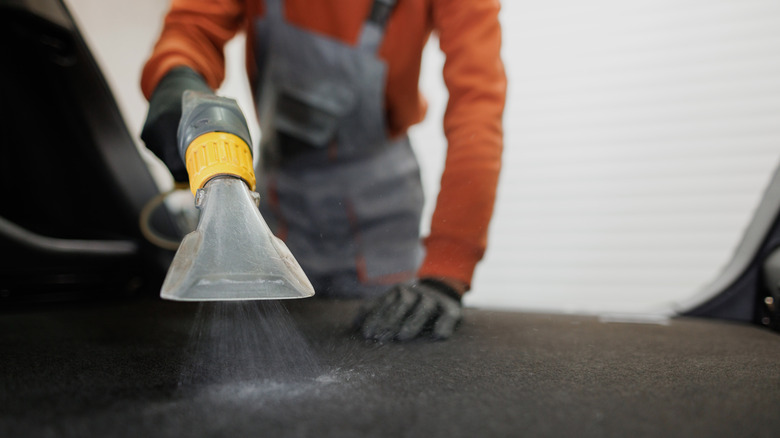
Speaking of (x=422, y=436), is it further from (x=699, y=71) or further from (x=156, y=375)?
(x=699, y=71)

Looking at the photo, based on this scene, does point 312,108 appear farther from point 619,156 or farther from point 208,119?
point 619,156

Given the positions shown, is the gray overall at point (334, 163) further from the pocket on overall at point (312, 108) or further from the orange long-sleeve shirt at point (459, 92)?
the orange long-sleeve shirt at point (459, 92)

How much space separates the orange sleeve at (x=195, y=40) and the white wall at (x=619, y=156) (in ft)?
2.07

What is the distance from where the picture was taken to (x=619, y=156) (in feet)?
4.82

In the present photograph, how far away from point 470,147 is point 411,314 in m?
0.23

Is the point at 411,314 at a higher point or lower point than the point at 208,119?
lower

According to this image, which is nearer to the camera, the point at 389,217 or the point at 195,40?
the point at 195,40

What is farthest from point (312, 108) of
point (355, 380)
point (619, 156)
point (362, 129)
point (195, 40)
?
point (619, 156)

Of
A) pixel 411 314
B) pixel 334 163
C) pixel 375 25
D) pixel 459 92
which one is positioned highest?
pixel 375 25

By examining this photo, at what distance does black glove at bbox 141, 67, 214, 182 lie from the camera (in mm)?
502

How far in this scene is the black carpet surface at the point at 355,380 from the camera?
303 mm

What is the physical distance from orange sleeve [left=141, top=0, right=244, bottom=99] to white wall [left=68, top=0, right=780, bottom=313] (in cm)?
63

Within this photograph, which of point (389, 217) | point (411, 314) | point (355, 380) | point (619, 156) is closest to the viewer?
point (355, 380)

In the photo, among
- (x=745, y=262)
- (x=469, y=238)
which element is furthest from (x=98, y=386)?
(x=745, y=262)
